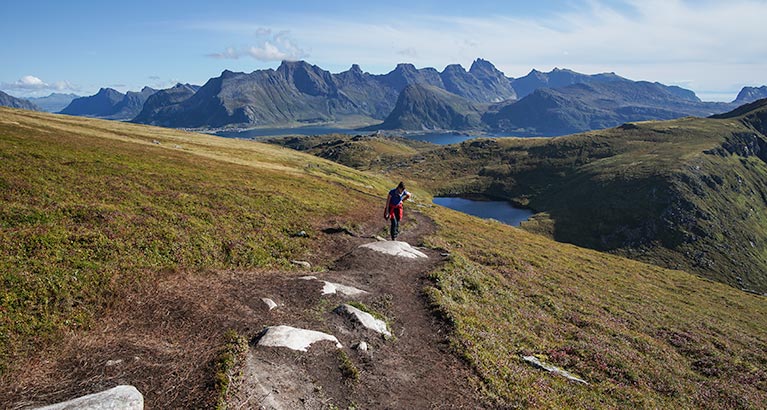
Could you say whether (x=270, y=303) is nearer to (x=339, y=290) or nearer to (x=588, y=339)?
(x=339, y=290)

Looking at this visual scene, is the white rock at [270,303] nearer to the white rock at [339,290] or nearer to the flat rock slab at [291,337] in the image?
the flat rock slab at [291,337]

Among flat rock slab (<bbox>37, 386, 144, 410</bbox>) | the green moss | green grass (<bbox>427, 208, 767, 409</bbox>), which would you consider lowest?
green grass (<bbox>427, 208, 767, 409</bbox>)

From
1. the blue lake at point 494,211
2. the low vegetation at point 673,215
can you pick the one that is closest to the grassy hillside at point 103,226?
the blue lake at point 494,211

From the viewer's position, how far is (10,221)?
1908 cm

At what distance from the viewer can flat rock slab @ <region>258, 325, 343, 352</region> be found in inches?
521

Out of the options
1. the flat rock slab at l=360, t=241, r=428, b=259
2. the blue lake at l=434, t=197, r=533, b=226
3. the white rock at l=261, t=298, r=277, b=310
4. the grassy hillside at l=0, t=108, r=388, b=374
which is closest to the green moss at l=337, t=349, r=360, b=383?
the white rock at l=261, t=298, r=277, b=310

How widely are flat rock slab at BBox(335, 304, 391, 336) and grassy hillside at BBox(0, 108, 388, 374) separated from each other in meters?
8.24

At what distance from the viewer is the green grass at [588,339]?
54.0 ft

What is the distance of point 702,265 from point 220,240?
526ft

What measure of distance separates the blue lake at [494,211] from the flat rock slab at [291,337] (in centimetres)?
15651

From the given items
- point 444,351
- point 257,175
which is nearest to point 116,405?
point 444,351

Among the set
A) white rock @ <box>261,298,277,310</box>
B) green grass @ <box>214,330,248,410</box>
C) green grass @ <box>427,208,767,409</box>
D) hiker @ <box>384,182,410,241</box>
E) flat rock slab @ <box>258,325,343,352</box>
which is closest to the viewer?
green grass @ <box>214,330,248,410</box>

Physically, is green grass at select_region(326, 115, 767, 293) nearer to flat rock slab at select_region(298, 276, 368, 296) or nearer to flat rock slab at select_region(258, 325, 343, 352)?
flat rock slab at select_region(298, 276, 368, 296)

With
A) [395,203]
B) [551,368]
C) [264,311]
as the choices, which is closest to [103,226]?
[264,311]
